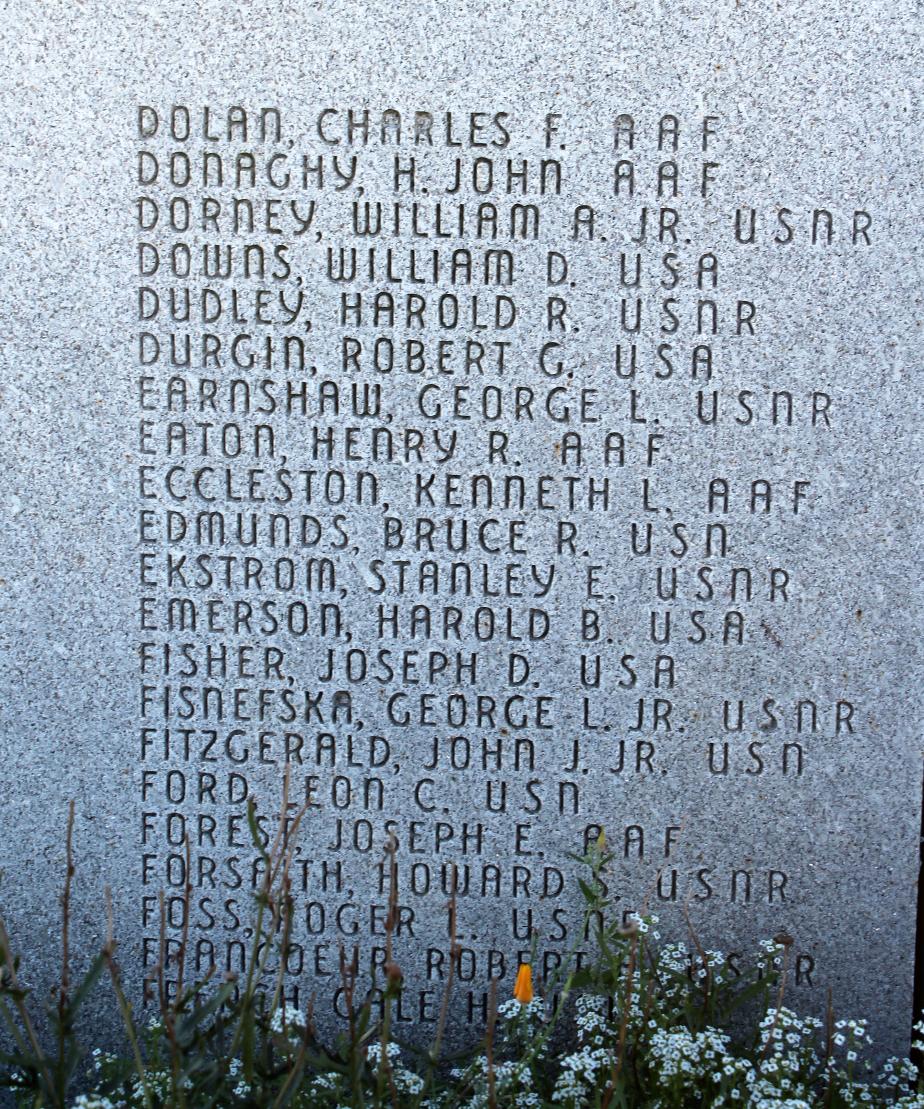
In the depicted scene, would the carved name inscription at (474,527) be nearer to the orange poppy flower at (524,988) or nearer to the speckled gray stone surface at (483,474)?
the speckled gray stone surface at (483,474)

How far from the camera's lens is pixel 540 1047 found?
2.38 m

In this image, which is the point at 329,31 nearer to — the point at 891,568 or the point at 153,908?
the point at 891,568

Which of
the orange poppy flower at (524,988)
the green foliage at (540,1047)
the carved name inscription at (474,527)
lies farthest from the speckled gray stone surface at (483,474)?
the orange poppy flower at (524,988)

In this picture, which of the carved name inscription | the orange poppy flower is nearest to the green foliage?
the orange poppy flower

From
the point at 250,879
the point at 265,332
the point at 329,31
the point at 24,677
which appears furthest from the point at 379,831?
the point at 329,31

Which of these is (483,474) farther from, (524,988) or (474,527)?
(524,988)

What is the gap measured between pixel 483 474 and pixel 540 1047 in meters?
→ 1.38

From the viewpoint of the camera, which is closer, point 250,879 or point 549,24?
point 549,24

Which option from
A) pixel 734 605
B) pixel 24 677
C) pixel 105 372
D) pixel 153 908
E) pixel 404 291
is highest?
pixel 404 291

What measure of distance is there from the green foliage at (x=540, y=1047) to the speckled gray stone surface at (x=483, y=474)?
146 mm

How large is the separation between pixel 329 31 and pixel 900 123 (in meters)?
1.43

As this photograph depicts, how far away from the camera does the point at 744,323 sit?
3039mm

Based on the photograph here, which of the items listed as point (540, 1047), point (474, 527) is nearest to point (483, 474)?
point (474, 527)

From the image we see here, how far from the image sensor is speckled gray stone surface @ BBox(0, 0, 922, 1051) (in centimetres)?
300
